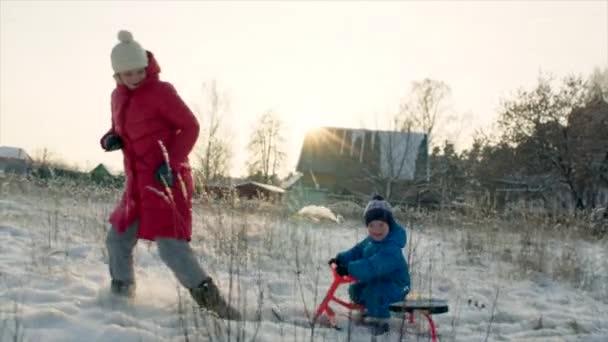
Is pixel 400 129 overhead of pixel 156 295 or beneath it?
overhead

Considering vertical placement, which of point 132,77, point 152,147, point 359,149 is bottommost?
point 152,147

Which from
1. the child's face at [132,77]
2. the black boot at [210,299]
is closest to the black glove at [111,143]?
the child's face at [132,77]

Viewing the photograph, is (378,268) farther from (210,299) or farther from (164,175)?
(164,175)

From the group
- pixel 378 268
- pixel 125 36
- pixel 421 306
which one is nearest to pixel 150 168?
pixel 125 36

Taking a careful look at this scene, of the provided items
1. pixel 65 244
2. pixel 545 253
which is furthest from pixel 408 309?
pixel 545 253

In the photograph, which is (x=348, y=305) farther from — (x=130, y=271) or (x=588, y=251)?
(x=588, y=251)

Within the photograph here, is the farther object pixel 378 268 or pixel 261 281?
pixel 261 281

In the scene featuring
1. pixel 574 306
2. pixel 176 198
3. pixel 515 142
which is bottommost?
pixel 574 306

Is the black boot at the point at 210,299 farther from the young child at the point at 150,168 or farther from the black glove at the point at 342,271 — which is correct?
the black glove at the point at 342,271

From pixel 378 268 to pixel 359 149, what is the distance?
1379 inches

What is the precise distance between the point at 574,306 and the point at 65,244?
4.59 meters

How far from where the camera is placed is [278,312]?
3807mm

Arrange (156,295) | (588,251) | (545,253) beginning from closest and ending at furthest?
1. (156,295)
2. (545,253)
3. (588,251)

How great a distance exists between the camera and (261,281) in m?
4.68
